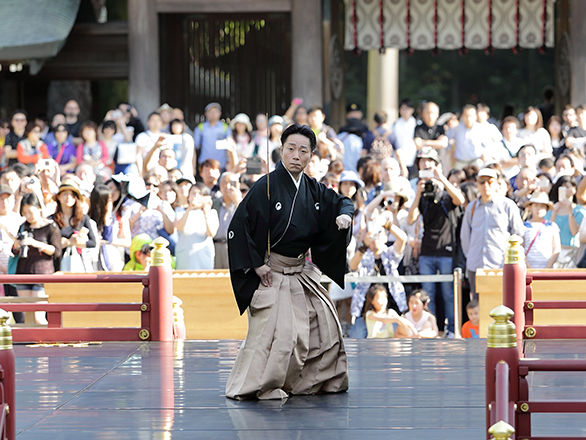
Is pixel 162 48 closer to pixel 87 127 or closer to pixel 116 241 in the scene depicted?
pixel 87 127

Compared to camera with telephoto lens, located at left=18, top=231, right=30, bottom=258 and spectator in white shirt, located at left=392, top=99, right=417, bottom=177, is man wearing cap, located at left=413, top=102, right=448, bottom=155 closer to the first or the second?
spectator in white shirt, located at left=392, top=99, right=417, bottom=177

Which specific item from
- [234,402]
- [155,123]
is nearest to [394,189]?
[155,123]

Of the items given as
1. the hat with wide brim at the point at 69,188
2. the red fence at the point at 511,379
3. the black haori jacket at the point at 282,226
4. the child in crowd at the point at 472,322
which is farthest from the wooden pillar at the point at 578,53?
the red fence at the point at 511,379

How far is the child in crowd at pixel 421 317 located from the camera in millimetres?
7980

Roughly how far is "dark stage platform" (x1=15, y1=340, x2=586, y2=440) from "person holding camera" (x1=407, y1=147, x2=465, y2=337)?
1042mm

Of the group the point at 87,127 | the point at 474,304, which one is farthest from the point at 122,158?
the point at 474,304

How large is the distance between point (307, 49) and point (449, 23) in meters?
2.18

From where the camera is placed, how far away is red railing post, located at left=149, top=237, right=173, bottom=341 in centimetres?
729

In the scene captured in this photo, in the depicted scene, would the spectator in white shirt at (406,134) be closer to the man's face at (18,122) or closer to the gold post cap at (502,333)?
the man's face at (18,122)

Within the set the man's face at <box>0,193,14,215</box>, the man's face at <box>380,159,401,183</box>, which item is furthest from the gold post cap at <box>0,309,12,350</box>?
the man's face at <box>380,159,401,183</box>

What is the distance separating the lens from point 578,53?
1317 cm

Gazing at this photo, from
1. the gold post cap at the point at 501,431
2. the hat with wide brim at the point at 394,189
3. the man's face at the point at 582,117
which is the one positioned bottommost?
the gold post cap at the point at 501,431

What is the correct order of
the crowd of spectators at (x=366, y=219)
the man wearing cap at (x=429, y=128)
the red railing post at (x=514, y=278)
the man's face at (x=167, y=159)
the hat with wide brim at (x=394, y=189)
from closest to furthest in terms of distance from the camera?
the red railing post at (x=514, y=278) < the crowd of spectators at (x=366, y=219) < the hat with wide brim at (x=394, y=189) < the man's face at (x=167, y=159) < the man wearing cap at (x=429, y=128)

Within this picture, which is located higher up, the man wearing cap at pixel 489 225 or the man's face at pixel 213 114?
the man's face at pixel 213 114
